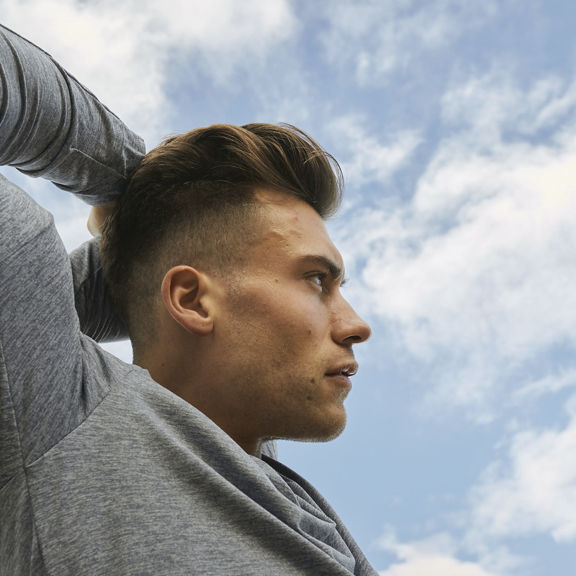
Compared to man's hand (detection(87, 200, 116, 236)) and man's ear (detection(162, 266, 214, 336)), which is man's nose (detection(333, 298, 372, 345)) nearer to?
man's ear (detection(162, 266, 214, 336))

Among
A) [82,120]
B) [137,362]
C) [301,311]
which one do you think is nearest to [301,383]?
[301,311]

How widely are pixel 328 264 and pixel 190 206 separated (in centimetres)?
34

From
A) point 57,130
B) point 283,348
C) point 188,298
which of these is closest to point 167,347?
A: point 188,298

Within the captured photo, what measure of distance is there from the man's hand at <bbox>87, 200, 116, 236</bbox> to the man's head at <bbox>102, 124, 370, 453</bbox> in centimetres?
3

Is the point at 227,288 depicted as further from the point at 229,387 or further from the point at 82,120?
the point at 82,120

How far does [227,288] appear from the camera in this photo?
1.47 metres

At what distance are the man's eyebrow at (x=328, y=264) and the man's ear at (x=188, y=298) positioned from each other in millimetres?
225

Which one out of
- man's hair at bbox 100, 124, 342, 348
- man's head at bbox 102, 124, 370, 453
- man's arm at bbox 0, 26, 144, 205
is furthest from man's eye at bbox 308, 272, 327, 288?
man's arm at bbox 0, 26, 144, 205

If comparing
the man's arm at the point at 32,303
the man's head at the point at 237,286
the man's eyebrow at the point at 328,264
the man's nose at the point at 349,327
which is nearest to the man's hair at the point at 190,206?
the man's head at the point at 237,286

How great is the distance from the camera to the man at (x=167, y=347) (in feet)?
3.18

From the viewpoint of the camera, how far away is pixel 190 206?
5.25ft

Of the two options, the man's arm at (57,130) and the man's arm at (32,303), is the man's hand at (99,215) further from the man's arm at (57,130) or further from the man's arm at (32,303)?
the man's arm at (32,303)

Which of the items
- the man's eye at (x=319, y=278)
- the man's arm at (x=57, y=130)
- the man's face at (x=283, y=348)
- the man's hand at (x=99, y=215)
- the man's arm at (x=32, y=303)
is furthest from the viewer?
the man's hand at (x=99, y=215)

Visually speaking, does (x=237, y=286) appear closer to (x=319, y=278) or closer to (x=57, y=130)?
(x=319, y=278)
